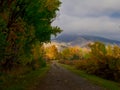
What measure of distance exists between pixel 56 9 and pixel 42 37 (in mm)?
4666

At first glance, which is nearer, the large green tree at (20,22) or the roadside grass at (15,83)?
the roadside grass at (15,83)

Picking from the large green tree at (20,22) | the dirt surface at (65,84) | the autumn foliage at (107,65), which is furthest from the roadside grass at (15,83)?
the autumn foliage at (107,65)

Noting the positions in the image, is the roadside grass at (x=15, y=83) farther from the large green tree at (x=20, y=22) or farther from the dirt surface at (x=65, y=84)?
the large green tree at (x=20, y=22)

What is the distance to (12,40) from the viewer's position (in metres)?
32.5

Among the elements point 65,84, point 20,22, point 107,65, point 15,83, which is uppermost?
point 20,22

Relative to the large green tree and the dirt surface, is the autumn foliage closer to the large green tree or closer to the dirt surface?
the dirt surface

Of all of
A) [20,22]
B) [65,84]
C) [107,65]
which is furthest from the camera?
[107,65]

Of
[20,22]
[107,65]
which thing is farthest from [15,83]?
[107,65]

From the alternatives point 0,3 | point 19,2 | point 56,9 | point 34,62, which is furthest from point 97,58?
point 0,3

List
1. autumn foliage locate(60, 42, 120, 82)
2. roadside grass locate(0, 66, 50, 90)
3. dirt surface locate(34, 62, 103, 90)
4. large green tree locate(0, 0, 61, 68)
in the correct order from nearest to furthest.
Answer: roadside grass locate(0, 66, 50, 90) → large green tree locate(0, 0, 61, 68) → dirt surface locate(34, 62, 103, 90) → autumn foliage locate(60, 42, 120, 82)

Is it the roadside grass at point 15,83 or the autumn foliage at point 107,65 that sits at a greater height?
the autumn foliage at point 107,65

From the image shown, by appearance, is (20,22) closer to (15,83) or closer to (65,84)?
(15,83)

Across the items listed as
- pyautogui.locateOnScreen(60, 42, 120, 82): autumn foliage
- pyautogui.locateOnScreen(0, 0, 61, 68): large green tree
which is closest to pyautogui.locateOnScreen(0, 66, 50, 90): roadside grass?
pyautogui.locateOnScreen(0, 0, 61, 68): large green tree

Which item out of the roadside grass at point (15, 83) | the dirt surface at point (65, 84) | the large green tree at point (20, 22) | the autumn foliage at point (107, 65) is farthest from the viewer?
the autumn foliage at point (107, 65)
